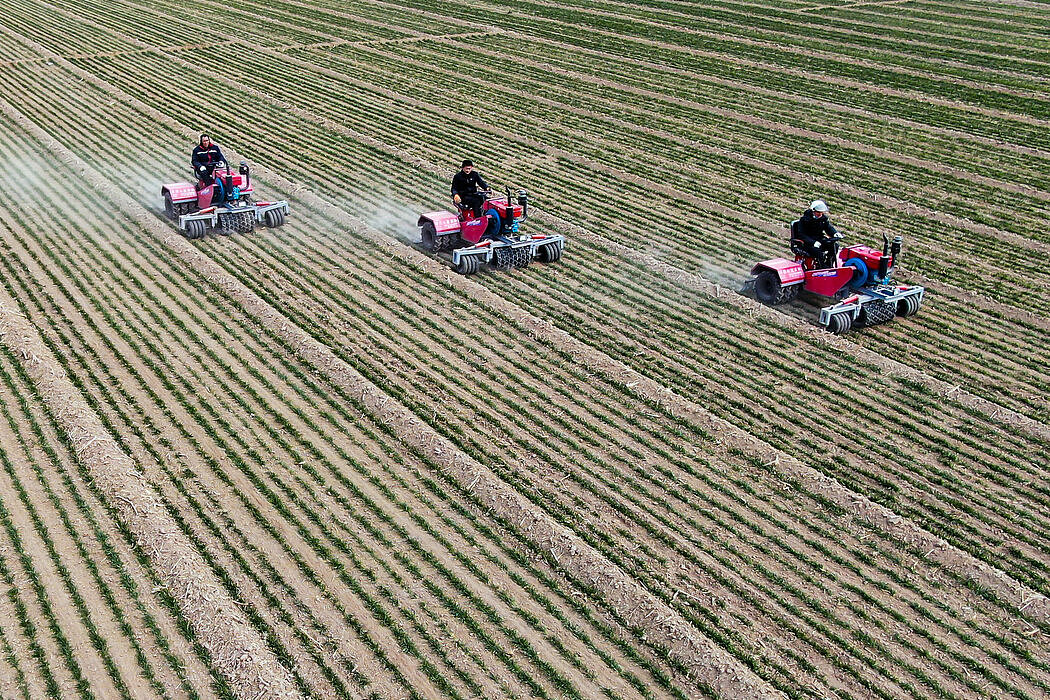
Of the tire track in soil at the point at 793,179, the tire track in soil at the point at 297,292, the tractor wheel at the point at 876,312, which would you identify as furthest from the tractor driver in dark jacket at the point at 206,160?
the tractor wheel at the point at 876,312

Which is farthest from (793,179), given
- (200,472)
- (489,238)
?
(200,472)

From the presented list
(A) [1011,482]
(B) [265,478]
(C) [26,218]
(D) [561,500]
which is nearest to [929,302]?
(A) [1011,482]

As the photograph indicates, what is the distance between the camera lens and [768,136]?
98.5 feet

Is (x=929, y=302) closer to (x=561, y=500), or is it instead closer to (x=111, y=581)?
(x=561, y=500)

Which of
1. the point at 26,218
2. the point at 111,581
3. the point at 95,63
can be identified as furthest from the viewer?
the point at 95,63

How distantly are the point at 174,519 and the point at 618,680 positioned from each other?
545 centimetres

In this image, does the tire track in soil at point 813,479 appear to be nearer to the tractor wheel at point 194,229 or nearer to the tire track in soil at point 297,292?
the tire track in soil at point 297,292

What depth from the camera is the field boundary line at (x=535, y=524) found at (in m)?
9.90

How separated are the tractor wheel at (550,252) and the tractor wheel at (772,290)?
394cm

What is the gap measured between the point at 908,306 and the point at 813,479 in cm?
631

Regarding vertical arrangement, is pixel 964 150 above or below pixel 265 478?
above

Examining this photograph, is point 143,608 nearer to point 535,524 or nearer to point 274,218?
point 535,524

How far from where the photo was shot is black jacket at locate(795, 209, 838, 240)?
17984mm

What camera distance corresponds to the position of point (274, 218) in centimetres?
2161
